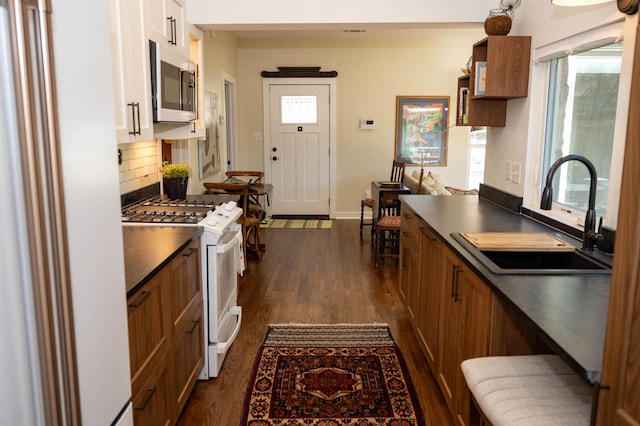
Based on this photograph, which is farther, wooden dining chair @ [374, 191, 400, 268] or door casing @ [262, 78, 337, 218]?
door casing @ [262, 78, 337, 218]

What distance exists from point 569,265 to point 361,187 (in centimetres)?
572

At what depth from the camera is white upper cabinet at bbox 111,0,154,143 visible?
7.70 feet

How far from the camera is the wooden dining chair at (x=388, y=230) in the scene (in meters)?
5.26

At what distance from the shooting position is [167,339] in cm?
214

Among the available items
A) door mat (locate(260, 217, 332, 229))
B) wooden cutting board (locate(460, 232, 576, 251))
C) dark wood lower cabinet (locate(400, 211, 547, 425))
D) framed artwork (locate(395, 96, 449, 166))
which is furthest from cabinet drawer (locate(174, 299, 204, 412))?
framed artwork (locate(395, 96, 449, 166))

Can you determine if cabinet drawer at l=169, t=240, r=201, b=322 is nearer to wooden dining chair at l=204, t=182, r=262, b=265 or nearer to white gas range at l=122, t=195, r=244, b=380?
white gas range at l=122, t=195, r=244, b=380

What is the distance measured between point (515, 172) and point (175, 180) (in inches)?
93.3

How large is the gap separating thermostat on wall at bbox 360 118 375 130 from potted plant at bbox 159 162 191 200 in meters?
4.34

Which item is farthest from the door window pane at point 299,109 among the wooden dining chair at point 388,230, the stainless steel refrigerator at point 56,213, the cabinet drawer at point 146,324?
the stainless steel refrigerator at point 56,213

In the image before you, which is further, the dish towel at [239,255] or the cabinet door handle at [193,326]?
the dish towel at [239,255]

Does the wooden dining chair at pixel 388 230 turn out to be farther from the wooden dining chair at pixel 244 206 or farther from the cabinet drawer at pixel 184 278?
the cabinet drawer at pixel 184 278

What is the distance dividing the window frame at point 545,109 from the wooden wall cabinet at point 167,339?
1.92m

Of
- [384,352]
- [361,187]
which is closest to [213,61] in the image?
[361,187]

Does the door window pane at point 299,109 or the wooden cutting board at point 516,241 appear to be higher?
the door window pane at point 299,109
